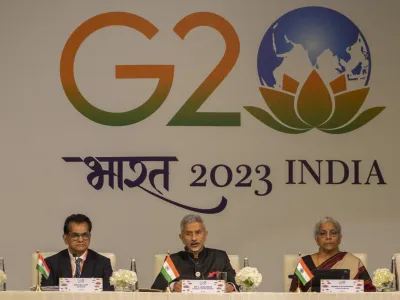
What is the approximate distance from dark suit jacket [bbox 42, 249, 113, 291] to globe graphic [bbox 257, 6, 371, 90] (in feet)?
6.70

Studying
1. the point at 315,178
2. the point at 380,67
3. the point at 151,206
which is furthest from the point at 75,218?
the point at 380,67

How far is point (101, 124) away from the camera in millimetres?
7105

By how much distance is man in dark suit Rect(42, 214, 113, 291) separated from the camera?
225 inches

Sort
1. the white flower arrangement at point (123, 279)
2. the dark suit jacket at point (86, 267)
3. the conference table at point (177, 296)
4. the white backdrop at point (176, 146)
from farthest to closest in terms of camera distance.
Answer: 1. the white backdrop at point (176, 146)
2. the dark suit jacket at point (86, 267)
3. the white flower arrangement at point (123, 279)
4. the conference table at point (177, 296)

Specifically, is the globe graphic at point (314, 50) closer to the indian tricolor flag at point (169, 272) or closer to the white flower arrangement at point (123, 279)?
the indian tricolor flag at point (169, 272)

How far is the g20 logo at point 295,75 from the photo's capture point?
23.2 ft

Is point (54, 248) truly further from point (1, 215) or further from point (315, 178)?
point (315, 178)

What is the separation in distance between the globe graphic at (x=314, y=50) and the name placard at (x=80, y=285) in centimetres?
264

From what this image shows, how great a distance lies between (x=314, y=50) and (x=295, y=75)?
232 mm

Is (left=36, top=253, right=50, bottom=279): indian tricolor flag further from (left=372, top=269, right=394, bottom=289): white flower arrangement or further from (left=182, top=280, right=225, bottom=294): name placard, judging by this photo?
(left=372, top=269, right=394, bottom=289): white flower arrangement

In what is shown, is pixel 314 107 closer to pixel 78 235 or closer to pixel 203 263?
pixel 203 263

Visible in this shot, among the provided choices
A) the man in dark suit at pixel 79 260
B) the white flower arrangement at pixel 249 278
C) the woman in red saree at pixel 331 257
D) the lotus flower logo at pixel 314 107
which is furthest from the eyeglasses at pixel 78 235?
the lotus flower logo at pixel 314 107

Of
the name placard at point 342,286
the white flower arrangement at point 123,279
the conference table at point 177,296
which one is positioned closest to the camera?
the conference table at point 177,296

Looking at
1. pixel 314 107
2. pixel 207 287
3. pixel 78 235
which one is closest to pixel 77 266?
pixel 78 235
